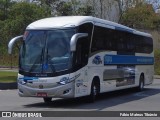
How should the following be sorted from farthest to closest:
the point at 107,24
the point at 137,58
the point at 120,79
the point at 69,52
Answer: the point at 137,58
the point at 120,79
the point at 107,24
the point at 69,52

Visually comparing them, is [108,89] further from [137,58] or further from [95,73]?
[137,58]

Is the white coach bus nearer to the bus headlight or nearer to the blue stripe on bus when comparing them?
the bus headlight

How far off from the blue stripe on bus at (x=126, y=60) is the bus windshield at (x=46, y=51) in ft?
11.3

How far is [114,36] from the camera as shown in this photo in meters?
21.6

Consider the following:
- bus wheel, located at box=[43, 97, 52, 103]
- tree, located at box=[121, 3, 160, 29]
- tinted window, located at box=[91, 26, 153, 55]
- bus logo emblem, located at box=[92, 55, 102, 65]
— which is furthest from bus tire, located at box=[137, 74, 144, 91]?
tree, located at box=[121, 3, 160, 29]

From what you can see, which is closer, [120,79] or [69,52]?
[69,52]

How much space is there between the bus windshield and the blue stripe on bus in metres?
3.45

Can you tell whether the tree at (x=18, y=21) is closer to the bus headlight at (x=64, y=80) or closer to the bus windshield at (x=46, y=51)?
the bus windshield at (x=46, y=51)

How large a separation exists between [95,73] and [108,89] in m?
1.95

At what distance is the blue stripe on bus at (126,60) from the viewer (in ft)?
68.5

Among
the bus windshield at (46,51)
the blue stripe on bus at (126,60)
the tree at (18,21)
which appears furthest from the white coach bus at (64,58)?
the tree at (18,21)

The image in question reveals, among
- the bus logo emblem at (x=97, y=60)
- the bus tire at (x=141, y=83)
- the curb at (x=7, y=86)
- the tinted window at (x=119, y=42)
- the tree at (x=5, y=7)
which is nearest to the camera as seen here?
the bus logo emblem at (x=97, y=60)

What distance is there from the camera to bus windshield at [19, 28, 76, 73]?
56.4 ft

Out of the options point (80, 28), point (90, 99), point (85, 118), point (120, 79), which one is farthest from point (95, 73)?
point (85, 118)
